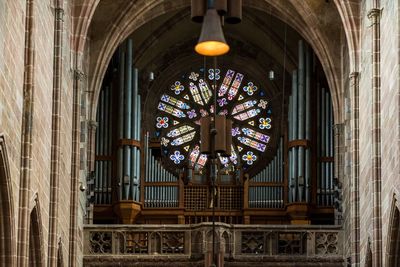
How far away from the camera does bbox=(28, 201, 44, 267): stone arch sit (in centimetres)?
3019

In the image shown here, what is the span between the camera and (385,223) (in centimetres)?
3153

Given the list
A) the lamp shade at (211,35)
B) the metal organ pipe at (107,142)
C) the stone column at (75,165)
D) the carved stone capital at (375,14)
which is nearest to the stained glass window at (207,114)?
the metal organ pipe at (107,142)

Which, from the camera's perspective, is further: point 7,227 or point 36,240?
point 36,240

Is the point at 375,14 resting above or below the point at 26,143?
above

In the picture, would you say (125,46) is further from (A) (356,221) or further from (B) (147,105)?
(A) (356,221)

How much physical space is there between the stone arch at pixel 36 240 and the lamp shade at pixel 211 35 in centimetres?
1148

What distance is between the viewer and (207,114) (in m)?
45.4

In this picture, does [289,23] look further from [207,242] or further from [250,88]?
[207,242]

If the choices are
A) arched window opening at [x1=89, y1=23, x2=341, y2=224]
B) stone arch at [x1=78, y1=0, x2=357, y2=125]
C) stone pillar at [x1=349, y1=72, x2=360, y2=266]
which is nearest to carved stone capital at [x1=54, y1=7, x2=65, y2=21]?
Result: stone arch at [x1=78, y1=0, x2=357, y2=125]

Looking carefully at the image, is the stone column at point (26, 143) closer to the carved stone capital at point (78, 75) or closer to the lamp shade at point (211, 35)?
the carved stone capital at point (78, 75)

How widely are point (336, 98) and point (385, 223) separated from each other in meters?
9.48

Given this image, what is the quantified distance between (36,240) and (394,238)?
26.8 feet

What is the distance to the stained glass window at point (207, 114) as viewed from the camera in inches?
1789

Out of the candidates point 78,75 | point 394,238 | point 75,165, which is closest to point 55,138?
point 75,165
